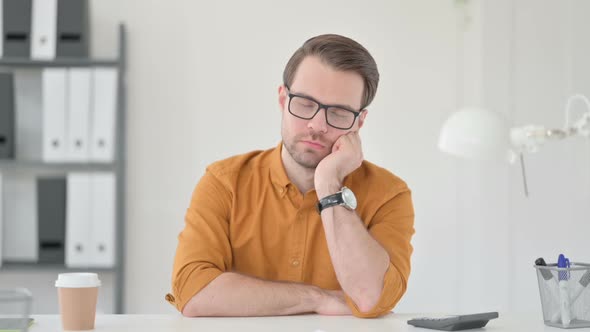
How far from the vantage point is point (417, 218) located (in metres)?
3.78

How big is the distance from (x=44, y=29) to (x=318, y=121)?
1832mm

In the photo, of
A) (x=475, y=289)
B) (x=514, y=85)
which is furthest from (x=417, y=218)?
(x=514, y=85)

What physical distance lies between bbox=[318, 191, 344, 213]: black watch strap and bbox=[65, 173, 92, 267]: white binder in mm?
1673

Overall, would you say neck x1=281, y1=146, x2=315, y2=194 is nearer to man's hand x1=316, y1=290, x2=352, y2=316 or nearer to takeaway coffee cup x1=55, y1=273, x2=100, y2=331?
man's hand x1=316, y1=290, x2=352, y2=316

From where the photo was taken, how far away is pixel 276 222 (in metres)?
2.21

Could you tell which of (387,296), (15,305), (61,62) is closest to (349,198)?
(387,296)

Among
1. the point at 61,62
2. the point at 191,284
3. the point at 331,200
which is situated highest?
the point at 61,62

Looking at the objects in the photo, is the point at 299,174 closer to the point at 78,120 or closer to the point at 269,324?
the point at 269,324

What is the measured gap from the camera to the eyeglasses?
7.08ft

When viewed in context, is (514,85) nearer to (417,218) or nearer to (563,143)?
(563,143)

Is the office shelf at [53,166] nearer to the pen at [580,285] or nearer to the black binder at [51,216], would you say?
the black binder at [51,216]

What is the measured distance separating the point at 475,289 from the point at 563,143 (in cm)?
95

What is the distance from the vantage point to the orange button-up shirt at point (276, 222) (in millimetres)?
2156

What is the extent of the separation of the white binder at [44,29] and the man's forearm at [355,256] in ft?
6.29
